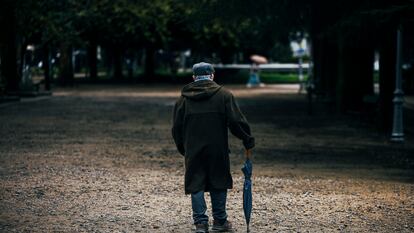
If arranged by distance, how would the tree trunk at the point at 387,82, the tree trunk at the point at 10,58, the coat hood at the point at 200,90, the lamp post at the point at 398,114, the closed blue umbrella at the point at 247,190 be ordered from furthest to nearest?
1. the tree trunk at the point at 10,58
2. the tree trunk at the point at 387,82
3. the lamp post at the point at 398,114
4. the closed blue umbrella at the point at 247,190
5. the coat hood at the point at 200,90

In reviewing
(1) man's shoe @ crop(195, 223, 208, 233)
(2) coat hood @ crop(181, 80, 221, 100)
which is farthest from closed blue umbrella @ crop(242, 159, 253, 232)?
(2) coat hood @ crop(181, 80, 221, 100)

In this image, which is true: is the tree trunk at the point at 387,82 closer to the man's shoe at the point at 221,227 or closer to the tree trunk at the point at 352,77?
the tree trunk at the point at 352,77

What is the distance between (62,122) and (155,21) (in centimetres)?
2853

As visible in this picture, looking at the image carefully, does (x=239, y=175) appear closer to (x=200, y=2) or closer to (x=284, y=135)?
(x=284, y=135)

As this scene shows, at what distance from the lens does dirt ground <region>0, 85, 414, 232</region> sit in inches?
377

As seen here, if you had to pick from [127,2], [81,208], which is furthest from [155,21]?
[81,208]

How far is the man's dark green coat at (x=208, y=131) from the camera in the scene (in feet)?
28.1

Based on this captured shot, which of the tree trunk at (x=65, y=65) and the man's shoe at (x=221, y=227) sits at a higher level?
the tree trunk at (x=65, y=65)

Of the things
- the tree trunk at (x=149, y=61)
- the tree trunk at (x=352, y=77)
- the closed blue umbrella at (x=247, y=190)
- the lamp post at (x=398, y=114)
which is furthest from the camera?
the tree trunk at (x=149, y=61)

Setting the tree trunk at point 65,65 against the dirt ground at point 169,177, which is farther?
the tree trunk at point 65,65

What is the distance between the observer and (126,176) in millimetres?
13109

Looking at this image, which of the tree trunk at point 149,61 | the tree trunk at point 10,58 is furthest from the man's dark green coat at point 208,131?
the tree trunk at point 149,61

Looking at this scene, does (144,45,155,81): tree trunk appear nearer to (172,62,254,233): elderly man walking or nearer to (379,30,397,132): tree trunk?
(379,30,397,132): tree trunk

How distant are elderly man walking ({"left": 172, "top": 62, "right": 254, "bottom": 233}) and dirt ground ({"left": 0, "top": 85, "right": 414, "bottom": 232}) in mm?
624
